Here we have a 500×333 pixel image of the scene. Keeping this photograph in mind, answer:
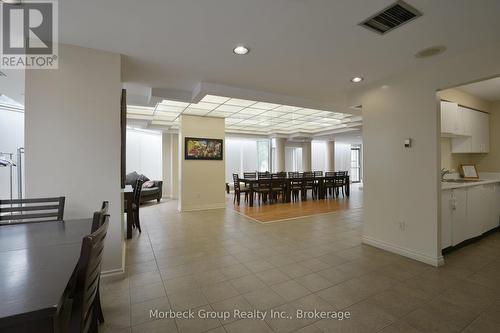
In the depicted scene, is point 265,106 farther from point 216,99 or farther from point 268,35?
point 268,35

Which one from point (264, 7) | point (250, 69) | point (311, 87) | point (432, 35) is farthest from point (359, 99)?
point (264, 7)

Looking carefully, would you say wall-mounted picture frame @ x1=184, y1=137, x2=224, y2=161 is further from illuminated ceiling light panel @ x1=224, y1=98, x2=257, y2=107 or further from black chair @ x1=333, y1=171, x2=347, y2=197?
black chair @ x1=333, y1=171, x2=347, y2=197

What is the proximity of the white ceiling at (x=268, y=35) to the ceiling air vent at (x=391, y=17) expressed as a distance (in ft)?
0.19

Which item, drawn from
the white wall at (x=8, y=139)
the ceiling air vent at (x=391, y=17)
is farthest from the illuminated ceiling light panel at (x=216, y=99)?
the white wall at (x=8, y=139)

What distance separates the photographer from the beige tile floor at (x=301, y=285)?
67.4 inches

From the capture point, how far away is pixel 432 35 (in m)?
2.13

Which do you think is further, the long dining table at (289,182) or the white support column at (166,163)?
the white support column at (166,163)

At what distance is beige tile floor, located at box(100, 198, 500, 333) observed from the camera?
171 centimetres

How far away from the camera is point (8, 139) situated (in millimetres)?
3926

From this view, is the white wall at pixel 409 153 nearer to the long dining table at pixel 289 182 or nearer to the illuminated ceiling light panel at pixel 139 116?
the long dining table at pixel 289 182

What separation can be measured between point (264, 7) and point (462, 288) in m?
3.20

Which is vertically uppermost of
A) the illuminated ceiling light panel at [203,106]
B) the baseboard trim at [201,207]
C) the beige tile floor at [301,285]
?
the illuminated ceiling light panel at [203,106]

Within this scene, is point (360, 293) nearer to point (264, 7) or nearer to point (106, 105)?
point (264, 7)

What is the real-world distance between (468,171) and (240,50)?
468 centimetres
